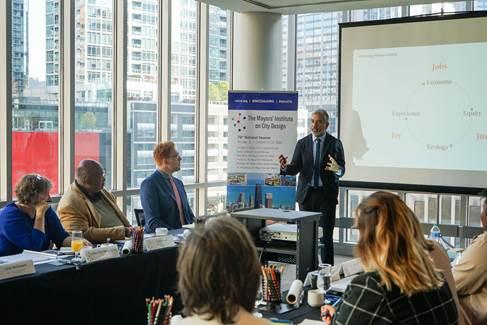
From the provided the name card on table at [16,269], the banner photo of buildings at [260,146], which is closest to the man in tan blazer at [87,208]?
the name card on table at [16,269]

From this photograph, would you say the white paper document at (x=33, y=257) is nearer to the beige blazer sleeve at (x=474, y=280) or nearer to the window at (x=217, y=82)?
the beige blazer sleeve at (x=474, y=280)

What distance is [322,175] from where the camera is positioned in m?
6.03

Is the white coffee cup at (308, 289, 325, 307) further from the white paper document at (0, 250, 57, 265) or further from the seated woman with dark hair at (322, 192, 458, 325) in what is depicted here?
the white paper document at (0, 250, 57, 265)

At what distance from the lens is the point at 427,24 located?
245 inches

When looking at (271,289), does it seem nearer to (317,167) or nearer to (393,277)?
(393,277)

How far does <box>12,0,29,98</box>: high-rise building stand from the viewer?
515cm

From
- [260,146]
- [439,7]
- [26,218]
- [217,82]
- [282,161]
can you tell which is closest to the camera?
[26,218]

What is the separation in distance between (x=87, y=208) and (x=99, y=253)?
93 centimetres

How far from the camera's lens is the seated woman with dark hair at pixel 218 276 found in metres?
1.56

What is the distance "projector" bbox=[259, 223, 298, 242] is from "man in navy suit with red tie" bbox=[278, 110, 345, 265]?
108 inches

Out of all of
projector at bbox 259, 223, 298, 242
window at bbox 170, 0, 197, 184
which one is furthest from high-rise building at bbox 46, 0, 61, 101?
projector at bbox 259, 223, 298, 242

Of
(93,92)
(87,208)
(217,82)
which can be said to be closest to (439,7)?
(217,82)

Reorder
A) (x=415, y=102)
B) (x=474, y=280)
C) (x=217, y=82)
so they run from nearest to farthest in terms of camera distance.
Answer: (x=474, y=280) → (x=415, y=102) → (x=217, y=82)

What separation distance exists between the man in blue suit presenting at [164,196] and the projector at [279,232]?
5.19ft
